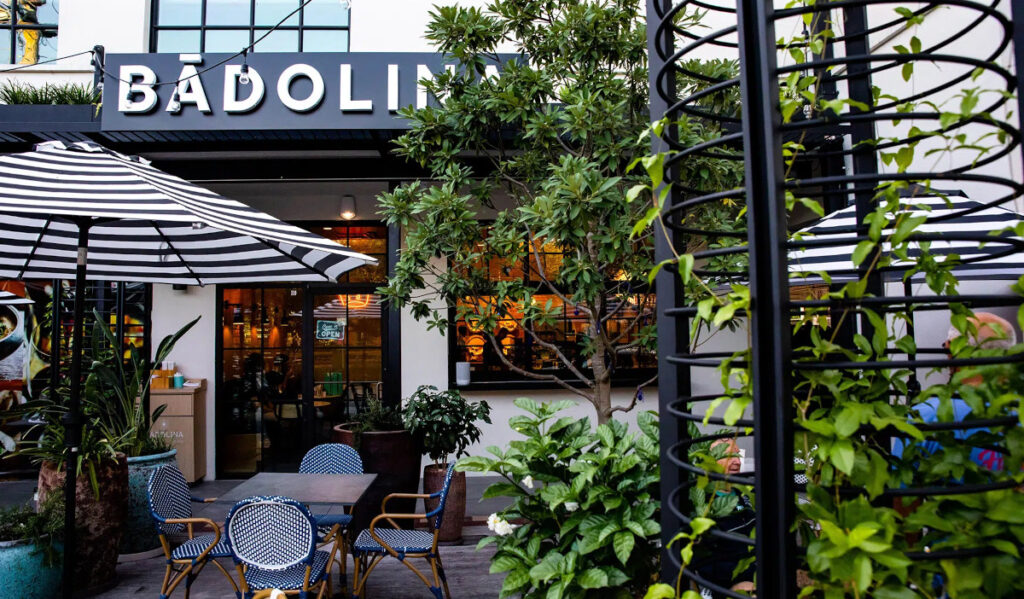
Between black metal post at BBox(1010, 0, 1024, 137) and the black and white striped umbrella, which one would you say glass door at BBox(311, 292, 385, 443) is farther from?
black metal post at BBox(1010, 0, 1024, 137)

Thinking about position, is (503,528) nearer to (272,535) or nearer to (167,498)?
(272,535)

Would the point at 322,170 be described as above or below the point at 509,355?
above

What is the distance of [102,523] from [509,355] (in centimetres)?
432

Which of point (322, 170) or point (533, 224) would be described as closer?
point (533, 224)

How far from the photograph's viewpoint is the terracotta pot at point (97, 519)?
4516mm

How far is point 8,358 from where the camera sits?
8047mm

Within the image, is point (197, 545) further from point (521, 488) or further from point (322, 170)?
point (322, 170)

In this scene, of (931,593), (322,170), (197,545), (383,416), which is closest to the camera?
(931,593)

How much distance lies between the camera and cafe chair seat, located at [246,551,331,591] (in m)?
3.60

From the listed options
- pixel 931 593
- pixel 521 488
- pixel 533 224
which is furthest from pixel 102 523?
pixel 931 593

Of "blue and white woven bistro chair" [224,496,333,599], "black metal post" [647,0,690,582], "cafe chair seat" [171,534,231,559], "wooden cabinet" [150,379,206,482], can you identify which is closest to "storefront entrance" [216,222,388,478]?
"wooden cabinet" [150,379,206,482]

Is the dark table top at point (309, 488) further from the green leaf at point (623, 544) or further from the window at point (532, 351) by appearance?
the window at point (532, 351)

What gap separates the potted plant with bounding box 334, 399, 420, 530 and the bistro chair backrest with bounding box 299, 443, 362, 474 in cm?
A: 45

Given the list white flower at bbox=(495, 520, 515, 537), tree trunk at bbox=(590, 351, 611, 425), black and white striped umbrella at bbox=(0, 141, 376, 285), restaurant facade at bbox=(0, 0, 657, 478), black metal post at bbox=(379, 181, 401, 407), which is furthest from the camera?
restaurant facade at bbox=(0, 0, 657, 478)
